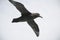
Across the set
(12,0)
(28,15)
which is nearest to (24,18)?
(28,15)

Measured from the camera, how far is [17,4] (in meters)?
6.36

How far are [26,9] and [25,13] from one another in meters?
0.14

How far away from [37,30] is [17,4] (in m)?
1.20

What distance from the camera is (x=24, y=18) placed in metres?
6.27

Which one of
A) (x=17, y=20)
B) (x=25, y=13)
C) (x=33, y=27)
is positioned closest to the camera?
(x=17, y=20)

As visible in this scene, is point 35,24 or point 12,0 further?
point 35,24

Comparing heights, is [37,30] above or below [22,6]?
below

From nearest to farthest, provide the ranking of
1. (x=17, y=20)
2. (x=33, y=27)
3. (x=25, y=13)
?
(x=17, y=20)
(x=25, y=13)
(x=33, y=27)

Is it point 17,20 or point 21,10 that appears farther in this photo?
point 21,10

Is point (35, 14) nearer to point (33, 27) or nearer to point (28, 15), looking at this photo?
point (28, 15)

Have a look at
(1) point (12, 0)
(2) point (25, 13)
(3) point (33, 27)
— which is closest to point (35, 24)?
(3) point (33, 27)

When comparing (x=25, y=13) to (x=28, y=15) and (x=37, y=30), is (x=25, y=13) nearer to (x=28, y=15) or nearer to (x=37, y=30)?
(x=28, y=15)

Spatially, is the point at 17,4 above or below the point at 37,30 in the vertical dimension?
above

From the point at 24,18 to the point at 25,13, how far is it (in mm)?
273
